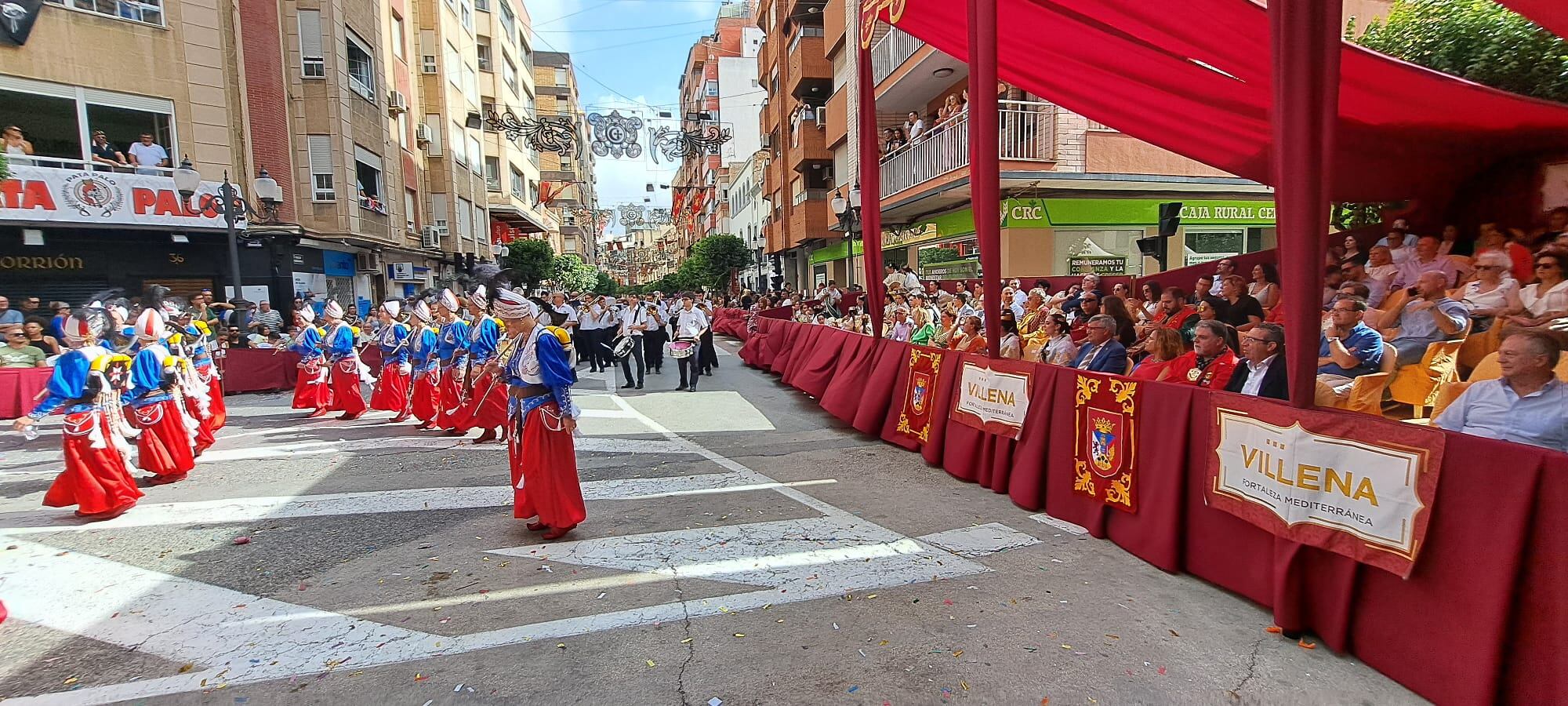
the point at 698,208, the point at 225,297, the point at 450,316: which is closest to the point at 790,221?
the point at 225,297

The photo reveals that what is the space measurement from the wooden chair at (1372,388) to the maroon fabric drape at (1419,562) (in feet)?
6.72

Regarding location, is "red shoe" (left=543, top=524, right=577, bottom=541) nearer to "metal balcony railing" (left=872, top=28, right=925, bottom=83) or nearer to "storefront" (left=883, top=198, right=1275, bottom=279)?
"storefront" (left=883, top=198, right=1275, bottom=279)

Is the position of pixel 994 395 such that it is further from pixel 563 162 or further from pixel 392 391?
pixel 563 162

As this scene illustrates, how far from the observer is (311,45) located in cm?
1873

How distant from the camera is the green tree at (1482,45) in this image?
7352 mm

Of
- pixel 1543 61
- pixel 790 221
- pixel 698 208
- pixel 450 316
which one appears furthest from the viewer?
pixel 698 208

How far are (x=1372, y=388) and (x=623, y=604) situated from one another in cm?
576

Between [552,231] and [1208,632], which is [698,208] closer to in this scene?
[552,231]

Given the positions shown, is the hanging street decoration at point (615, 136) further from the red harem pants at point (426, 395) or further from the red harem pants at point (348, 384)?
the red harem pants at point (426, 395)

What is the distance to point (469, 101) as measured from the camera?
1278 inches

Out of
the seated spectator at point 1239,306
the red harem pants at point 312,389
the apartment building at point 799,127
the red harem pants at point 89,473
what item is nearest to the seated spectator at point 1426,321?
the seated spectator at point 1239,306

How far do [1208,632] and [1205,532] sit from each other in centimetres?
75

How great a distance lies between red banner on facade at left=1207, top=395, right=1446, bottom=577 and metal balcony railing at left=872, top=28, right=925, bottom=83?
14529mm

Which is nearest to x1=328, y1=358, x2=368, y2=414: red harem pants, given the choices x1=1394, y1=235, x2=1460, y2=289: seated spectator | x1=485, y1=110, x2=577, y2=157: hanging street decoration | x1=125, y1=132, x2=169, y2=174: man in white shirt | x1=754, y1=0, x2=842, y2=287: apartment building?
x1=125, y1=132, x2=169, y2=174: man in white shirt
